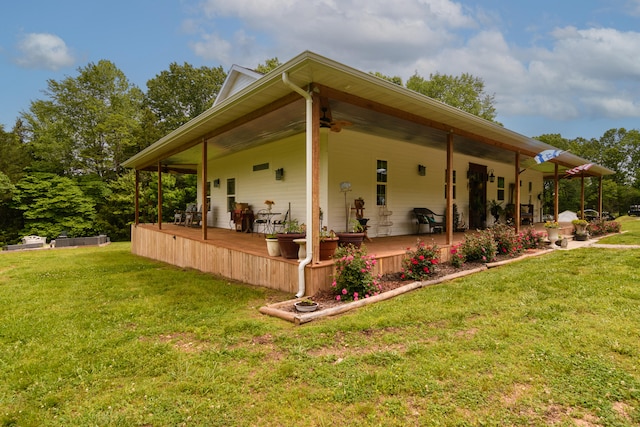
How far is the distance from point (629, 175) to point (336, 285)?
1676 inches

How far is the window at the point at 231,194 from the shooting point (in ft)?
34.9

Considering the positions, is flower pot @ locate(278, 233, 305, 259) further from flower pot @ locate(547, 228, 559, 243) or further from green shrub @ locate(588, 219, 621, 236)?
green shrub @ locate(588, 219, 621, 236)

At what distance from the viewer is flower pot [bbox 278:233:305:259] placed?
185 inches

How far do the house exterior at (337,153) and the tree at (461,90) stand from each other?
17453 mm

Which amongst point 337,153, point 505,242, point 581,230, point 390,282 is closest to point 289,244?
point 390,282

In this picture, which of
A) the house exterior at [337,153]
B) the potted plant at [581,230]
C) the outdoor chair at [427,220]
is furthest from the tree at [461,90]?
the outdoor chair at [427,220]

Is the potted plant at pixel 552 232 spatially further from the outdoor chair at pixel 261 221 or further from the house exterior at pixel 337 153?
the outdoor chair at pixel 261 221

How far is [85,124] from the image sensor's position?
23438 millimetres

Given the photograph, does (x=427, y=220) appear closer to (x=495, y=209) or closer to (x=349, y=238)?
(x=495, y=209)

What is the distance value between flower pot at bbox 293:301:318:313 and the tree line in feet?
53.2

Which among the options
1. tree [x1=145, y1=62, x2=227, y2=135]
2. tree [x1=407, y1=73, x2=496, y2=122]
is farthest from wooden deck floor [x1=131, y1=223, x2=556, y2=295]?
tree [x1=407, y1=73, x2=496, y2=122]

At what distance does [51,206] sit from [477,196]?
21.9 m

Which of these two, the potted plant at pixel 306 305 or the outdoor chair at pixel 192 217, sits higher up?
the outdoor chair at pixel 192 217

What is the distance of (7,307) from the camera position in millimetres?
4586
